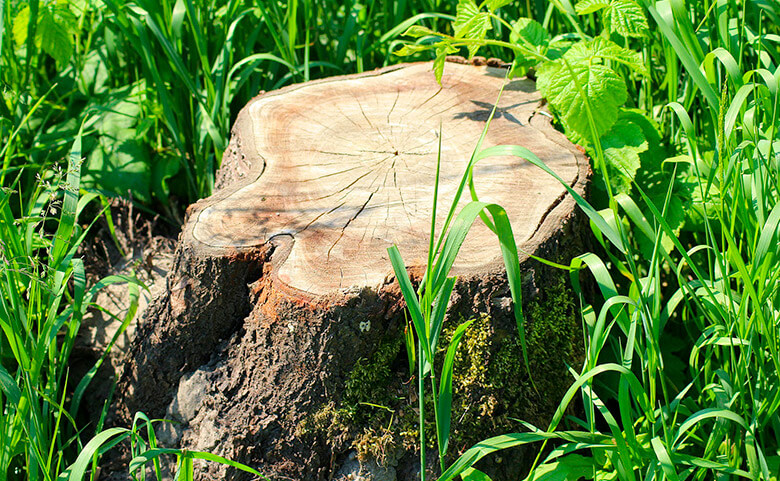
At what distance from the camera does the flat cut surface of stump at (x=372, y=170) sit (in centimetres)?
146

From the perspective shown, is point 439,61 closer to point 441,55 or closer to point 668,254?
point 441,55

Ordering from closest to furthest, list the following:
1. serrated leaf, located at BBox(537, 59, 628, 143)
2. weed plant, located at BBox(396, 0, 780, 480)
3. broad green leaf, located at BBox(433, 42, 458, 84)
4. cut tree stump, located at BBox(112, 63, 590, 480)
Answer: weed plant, located at BBox(396, 0, 780, 480) < cut tree stump, located at BBox(112, 63, 590, 480) < serrated leaf, located at BBox(537, 59, 628, 143) < broad green leaf, located at BBox(433, 42, 458, 84)

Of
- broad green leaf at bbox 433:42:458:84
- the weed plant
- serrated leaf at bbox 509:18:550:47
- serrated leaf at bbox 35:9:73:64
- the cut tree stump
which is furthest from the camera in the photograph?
serrated leaf at bbox 35:9:73:64

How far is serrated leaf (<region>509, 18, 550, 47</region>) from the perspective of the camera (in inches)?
76.7

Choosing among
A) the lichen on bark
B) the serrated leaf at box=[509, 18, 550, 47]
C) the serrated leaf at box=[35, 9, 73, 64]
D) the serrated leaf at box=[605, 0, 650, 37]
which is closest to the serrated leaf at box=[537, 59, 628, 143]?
the serrated leaf at box=[605, 0, 650, 37]

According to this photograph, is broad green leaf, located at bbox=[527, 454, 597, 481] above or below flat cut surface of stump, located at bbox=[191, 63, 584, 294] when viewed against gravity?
below

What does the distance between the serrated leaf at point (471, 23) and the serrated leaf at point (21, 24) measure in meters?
1.35

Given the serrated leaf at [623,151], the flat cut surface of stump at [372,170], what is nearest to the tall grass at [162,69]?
the flat cut surface of stump at [372,170]

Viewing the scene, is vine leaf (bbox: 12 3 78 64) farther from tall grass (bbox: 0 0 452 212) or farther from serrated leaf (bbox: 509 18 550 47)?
serrated leaf (bbox: 509 18 550 47)

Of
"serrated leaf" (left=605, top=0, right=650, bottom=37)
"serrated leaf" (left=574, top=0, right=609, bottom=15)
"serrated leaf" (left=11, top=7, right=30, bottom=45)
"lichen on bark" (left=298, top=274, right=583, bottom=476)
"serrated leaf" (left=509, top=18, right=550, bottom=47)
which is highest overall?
"serrated leaf" (left=11, top=7, right=30, bottom=45)

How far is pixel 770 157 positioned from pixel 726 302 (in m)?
0.29

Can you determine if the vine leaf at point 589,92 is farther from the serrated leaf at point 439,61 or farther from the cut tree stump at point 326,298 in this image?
the serrated leaf at point 439,61

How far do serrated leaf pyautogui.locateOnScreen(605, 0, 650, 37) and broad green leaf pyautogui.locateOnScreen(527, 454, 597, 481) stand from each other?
104 centimetres

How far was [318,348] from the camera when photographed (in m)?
1.38
